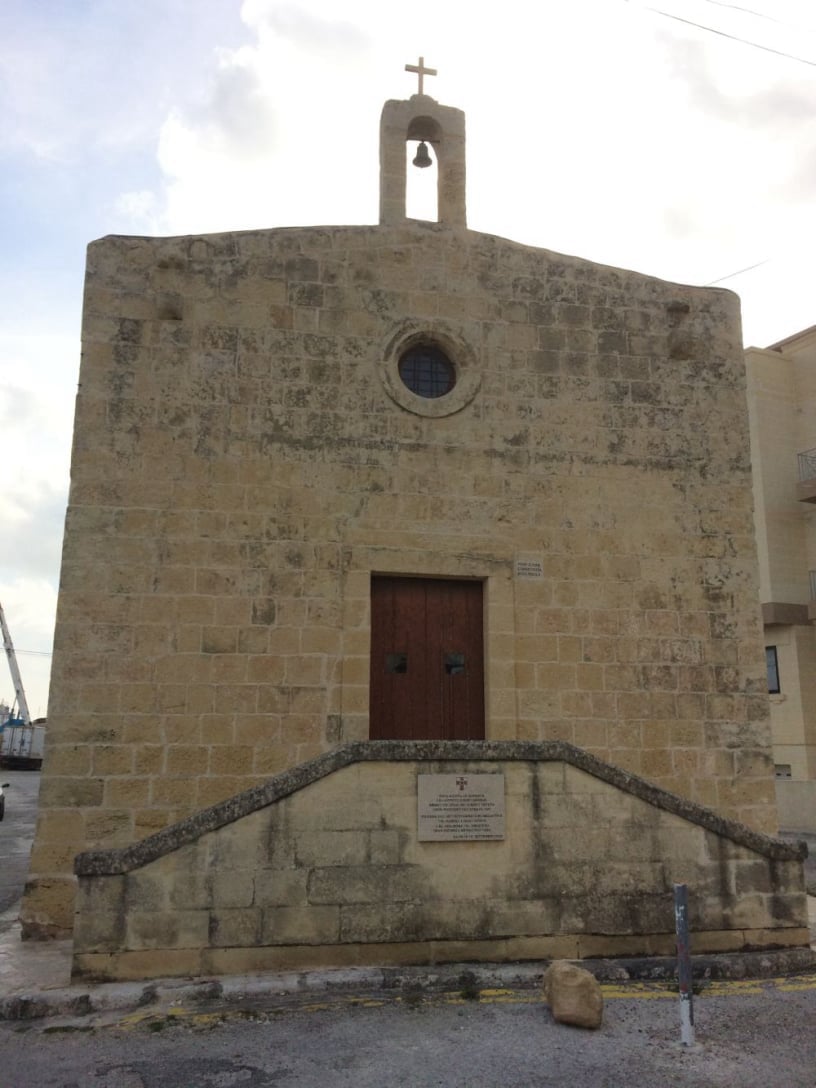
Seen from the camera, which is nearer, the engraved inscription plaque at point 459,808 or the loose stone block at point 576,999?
the loose stone block at point 576,999

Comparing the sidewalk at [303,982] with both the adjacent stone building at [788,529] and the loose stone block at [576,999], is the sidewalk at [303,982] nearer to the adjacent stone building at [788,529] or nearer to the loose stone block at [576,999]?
the loose stone block at [576,999]

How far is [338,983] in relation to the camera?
546 centimetres

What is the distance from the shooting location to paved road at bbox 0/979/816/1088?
4.31m

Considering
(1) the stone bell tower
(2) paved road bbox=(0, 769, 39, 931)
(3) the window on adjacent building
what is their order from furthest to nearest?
(3) the window on adjacent building, (2) paved road bbox=(0, 769, 39, 931), (1) the stone bell tower

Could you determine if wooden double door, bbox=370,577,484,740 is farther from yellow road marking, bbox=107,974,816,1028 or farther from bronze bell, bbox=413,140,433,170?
bronze bell, bbox=413,140,433,170

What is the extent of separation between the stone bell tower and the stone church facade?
1.3 inches

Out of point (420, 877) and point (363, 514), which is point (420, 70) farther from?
point (420, 877)

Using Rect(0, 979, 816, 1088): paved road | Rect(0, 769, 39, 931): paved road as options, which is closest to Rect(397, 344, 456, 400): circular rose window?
Rect(0, 979, 816, 1088): paved road

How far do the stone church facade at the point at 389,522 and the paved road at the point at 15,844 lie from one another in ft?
8.74

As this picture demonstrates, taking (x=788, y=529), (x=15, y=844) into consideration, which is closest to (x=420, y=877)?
(x=15, y=844)

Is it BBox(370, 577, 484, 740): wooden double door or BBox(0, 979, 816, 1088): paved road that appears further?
BBox(370, 577, 484, 740): wooden double door

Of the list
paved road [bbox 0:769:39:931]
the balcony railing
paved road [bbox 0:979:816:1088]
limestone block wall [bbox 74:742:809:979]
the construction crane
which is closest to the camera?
paved road [bbox 0:979:816:1088]

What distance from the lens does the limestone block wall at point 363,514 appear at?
7.81 metres

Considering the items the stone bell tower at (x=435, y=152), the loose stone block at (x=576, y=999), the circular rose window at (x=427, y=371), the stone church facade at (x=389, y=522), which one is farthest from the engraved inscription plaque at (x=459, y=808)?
the stone bell tower at (x=435, y=152)
